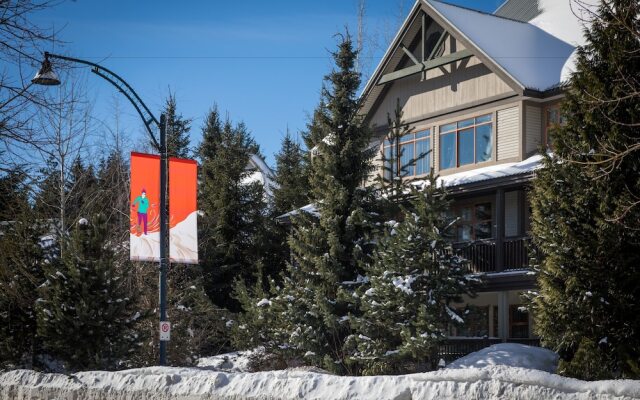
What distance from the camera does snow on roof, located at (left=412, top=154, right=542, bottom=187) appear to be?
23614 mm

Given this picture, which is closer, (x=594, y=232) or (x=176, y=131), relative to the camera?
(x=594, y=232)

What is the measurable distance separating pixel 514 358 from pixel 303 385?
24.9ft

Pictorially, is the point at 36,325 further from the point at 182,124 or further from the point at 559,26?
the point at 182,124

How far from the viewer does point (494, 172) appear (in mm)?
24672

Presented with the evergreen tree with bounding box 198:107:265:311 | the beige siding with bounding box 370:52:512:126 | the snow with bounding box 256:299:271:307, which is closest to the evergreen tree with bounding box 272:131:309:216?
the evergreen tree with bounding box 198:107:265:311

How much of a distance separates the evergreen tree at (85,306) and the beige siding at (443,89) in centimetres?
1212

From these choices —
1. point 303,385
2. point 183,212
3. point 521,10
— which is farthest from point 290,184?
point 303,385

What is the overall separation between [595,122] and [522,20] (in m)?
16.1

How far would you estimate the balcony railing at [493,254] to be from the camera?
23.8m

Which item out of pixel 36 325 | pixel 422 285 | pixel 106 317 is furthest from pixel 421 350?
pixel 36 325

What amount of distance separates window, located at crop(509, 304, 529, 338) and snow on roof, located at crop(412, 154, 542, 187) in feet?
13.9

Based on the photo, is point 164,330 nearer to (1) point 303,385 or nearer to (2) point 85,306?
(2) point 85,306

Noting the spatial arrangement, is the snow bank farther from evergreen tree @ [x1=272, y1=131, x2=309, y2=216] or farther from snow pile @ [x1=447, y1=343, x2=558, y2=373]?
evergreen tree @ [x1=272, y1=131, x2=309, y2=216]

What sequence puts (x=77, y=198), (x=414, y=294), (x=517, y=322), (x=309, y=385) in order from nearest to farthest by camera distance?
(x=309, y=385)
(x=414, y=294)
(x=517, y=322)
(x=77, y=198)
